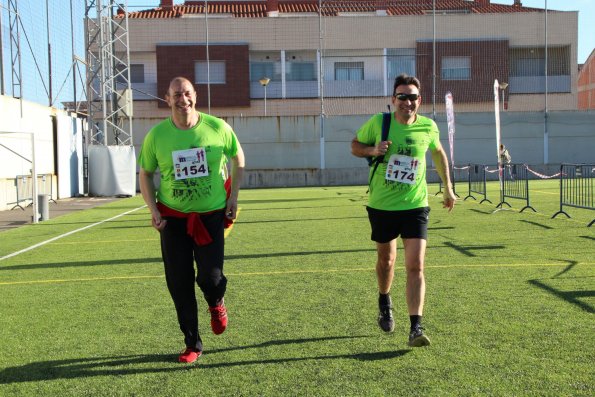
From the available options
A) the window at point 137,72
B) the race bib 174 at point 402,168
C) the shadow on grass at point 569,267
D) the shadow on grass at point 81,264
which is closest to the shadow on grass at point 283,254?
the shadow on grass at point 81,264

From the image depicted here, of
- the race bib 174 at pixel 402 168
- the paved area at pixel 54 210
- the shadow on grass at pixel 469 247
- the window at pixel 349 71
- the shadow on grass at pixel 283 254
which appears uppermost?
the window at pixel 349 71

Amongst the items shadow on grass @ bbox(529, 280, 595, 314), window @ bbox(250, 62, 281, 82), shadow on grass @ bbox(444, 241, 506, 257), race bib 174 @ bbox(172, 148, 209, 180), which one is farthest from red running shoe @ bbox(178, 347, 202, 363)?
window @ bbox(250, 62, 281, 82)

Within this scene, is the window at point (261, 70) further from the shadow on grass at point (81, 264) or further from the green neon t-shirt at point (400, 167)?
the green neon t-shirt at point (400, 167)

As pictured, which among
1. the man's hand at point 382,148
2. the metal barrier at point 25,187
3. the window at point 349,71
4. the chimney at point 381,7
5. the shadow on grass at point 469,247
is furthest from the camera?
the chimney at point 381,7

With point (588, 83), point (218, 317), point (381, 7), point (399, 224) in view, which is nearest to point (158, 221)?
point (218, 317)

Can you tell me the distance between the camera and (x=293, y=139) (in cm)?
3622

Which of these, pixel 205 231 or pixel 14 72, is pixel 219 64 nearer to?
pixel 14 72

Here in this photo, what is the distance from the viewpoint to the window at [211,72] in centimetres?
4016

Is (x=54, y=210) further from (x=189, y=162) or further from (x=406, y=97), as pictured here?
(x=406, y=97)

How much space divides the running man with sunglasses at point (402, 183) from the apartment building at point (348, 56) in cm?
3331

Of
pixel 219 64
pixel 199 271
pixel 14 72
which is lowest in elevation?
pixel 199 271

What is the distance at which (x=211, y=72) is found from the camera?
4081 cm

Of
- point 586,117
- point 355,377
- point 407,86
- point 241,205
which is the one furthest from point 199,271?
point 586,117

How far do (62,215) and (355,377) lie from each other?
58.1ft
